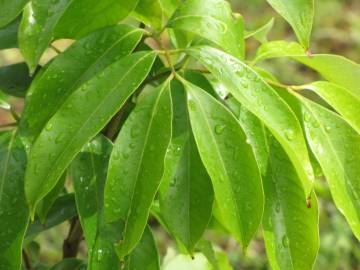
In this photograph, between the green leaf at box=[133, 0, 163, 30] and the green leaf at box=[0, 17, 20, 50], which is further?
the green leaf at box=[0, 17, 20, 50]

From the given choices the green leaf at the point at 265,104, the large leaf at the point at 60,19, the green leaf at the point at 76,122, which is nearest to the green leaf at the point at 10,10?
the large leaf at the point at 60,19

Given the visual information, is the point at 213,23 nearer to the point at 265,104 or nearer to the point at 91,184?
the point at 265,104

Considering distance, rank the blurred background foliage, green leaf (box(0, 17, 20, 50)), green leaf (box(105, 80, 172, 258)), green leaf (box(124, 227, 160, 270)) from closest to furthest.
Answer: green leaf (box(105, 80, 172, 258)), green leaf (box(124, 227, 160, 270)), green leaf (box(0, 17, 20, 50)), the blurred background foliage

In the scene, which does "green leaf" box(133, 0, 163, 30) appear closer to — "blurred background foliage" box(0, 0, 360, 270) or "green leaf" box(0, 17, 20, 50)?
"green leaf" box(0, 17, 20, 50)

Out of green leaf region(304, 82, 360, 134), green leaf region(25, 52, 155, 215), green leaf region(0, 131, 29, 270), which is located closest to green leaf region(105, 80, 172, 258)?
green leaf region(25, 52, 155, 215)

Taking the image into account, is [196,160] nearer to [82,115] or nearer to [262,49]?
[82,115]

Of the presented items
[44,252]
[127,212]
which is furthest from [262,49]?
[44,252]
